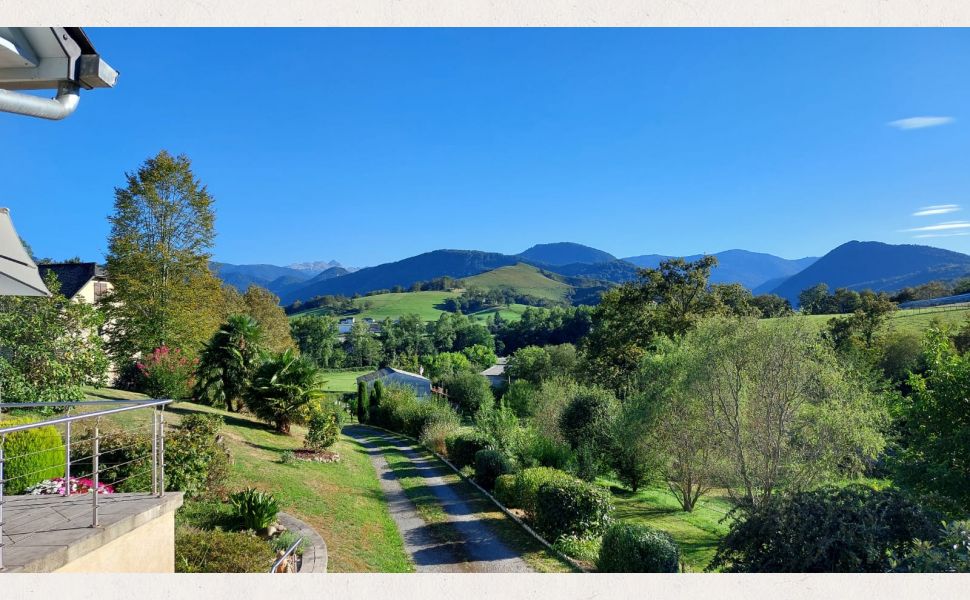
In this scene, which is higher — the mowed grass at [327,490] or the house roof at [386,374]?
the mowed grass at [327,490]

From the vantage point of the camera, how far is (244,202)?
10055mm

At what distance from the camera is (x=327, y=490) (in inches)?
512

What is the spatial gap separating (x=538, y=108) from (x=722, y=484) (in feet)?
39.2

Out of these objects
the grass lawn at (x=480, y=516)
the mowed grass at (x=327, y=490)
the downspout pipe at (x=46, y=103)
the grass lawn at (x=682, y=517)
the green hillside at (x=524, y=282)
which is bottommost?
the grass lawn at (x=682, y=517)

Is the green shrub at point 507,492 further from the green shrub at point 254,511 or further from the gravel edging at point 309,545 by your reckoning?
the green shrub at point 254,511

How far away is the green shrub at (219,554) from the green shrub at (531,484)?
564 centimetres

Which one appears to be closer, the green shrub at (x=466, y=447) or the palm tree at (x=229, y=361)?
the green shrub at (x=466, y=447)

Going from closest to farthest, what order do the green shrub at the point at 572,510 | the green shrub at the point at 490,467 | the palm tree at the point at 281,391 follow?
1. the green shrub at the point at 572,510
2. the green shrub at the point at 490,467
3. the palm tree at the point at 281,391

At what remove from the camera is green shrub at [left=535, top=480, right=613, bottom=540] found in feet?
32.8

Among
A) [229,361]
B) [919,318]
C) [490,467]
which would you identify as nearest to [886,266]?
[919,318]

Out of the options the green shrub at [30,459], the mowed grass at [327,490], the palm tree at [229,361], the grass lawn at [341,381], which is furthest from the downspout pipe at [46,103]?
the grass lawn at [341,381]

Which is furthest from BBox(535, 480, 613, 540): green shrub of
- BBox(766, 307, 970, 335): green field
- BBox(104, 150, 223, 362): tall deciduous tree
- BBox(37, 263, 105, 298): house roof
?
BBox(766, 307, 970, 335): green field

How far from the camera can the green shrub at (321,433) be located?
56.9ft
